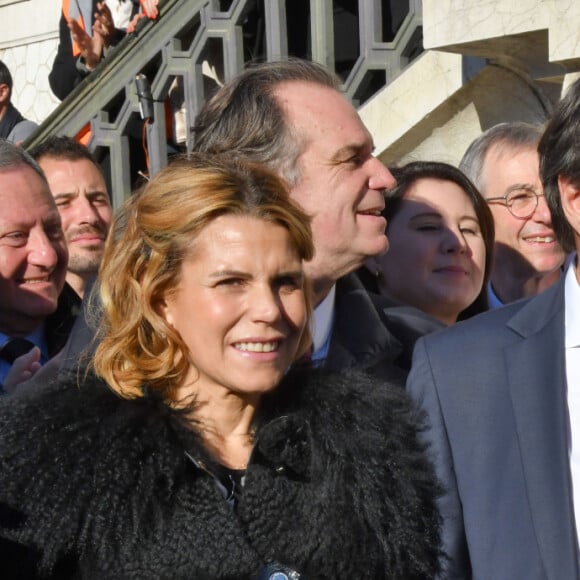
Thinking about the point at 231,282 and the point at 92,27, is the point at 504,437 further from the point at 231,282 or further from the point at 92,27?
the point at 92,27

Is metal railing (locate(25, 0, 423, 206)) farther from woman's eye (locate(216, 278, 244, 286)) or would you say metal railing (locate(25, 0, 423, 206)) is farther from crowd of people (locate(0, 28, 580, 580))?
woman's eye (locate(216, 278, 244, 286))

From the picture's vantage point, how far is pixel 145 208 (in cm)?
293

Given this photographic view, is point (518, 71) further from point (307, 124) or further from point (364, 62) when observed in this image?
point (307, 124)

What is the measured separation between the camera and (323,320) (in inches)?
147

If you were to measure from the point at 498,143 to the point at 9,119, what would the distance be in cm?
437

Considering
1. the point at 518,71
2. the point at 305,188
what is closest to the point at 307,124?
the point at 305,188

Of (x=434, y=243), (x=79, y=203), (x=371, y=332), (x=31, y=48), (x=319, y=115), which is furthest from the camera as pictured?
(x=31, y=48)

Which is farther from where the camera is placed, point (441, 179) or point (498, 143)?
point (498, 143)

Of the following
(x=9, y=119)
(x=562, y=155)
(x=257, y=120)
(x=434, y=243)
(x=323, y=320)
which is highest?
(x=9, y=119)

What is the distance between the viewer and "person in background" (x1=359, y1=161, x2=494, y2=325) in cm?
434

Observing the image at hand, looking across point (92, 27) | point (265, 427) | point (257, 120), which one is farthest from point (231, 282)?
point (92, 27)

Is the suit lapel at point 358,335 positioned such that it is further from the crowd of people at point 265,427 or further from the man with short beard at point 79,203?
the man with short beard at point 79,203

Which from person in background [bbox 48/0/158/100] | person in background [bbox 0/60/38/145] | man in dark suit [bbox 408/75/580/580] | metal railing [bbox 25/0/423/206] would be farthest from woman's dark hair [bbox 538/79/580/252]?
person in background [bbox 0/60/38/145]

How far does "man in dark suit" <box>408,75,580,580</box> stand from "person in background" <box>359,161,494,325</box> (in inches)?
52.0
